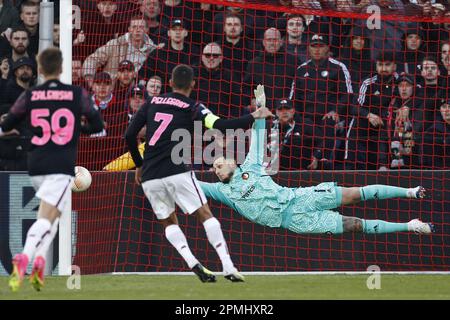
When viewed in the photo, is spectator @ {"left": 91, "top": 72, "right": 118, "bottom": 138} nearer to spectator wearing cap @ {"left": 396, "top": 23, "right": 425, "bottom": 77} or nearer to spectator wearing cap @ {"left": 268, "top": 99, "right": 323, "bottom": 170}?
spectator wearing cap @ {"left": 268, "top": 99, "right": 323, "bottom": 170}

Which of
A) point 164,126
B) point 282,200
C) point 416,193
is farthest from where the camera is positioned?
point 282,200

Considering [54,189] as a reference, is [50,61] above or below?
Result: above

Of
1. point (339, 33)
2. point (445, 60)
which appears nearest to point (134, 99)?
point (339, 33)

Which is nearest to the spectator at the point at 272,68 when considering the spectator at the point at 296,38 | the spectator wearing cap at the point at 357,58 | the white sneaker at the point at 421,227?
the spectator at the point at 296,38

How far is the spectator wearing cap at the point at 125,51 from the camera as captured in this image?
1473 cm

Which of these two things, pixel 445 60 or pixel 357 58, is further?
pixel 357 58

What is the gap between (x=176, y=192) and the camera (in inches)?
444

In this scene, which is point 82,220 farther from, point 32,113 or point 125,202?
point 32,113

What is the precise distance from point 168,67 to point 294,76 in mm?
1709

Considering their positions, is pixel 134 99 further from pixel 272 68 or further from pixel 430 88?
Result: pixel 430 88

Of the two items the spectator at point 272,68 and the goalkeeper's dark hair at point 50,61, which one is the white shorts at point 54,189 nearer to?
the goalkeeper's dark hair at point 50,61

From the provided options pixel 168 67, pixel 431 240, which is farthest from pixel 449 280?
pixel 168 67

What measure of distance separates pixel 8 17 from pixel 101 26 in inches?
57.3

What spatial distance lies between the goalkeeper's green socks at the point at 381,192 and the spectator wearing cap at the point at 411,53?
225cm
